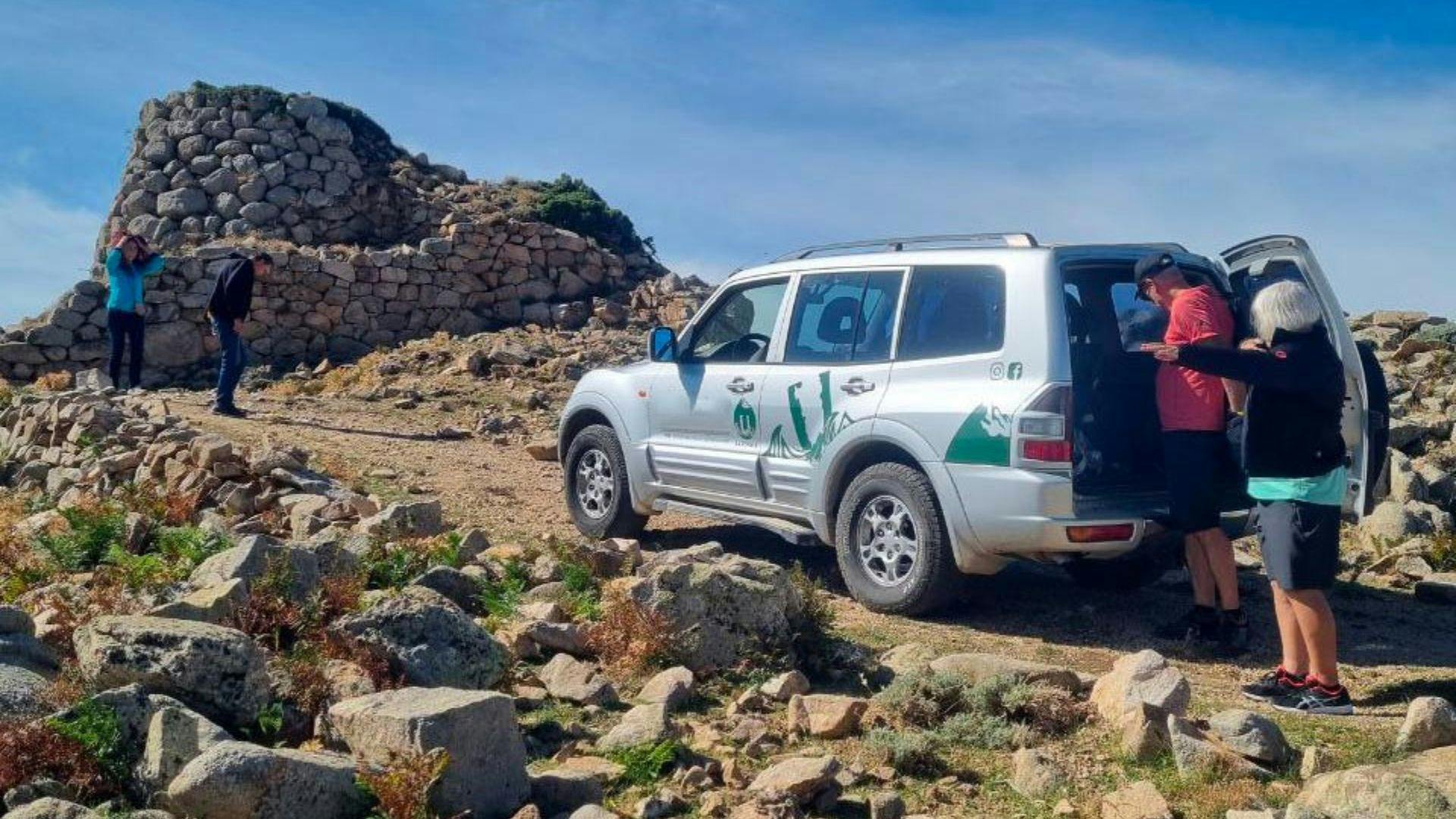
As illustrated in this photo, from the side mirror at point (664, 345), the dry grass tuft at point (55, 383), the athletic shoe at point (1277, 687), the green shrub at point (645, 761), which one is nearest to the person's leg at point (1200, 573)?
the athletic shoe at point (1277, 687)

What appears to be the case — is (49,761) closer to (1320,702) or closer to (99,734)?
(99,734)

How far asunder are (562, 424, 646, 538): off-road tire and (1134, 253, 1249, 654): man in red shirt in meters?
3.56

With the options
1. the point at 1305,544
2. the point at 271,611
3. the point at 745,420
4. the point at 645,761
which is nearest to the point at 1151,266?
the point at 1305,544

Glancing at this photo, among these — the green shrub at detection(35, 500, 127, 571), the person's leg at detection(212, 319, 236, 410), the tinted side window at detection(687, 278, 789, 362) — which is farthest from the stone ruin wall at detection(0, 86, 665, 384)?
the tinted side window at detection(687, 278, 789, 362)

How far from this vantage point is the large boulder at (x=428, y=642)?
4.91 metres

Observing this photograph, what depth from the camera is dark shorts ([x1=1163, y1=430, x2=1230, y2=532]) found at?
6250mm

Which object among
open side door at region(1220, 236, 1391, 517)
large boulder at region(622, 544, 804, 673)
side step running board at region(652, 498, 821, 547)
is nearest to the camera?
large boulder at region(622, 544, 804, 673)

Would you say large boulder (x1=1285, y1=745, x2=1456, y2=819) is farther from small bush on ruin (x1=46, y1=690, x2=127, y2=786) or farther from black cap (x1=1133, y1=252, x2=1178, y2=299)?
small bush on ruin (x1=46, y1=690, x2=127, y2=786)

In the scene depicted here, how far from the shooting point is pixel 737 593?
5680 mm

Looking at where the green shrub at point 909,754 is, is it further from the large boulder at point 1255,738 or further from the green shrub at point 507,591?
the green shrub at point 507,591

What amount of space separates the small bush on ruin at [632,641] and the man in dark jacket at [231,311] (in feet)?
28.1

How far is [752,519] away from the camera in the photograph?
780cm

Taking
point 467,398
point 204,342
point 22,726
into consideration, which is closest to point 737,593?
point 22,726

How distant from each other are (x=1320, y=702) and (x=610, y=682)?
8.90ft
